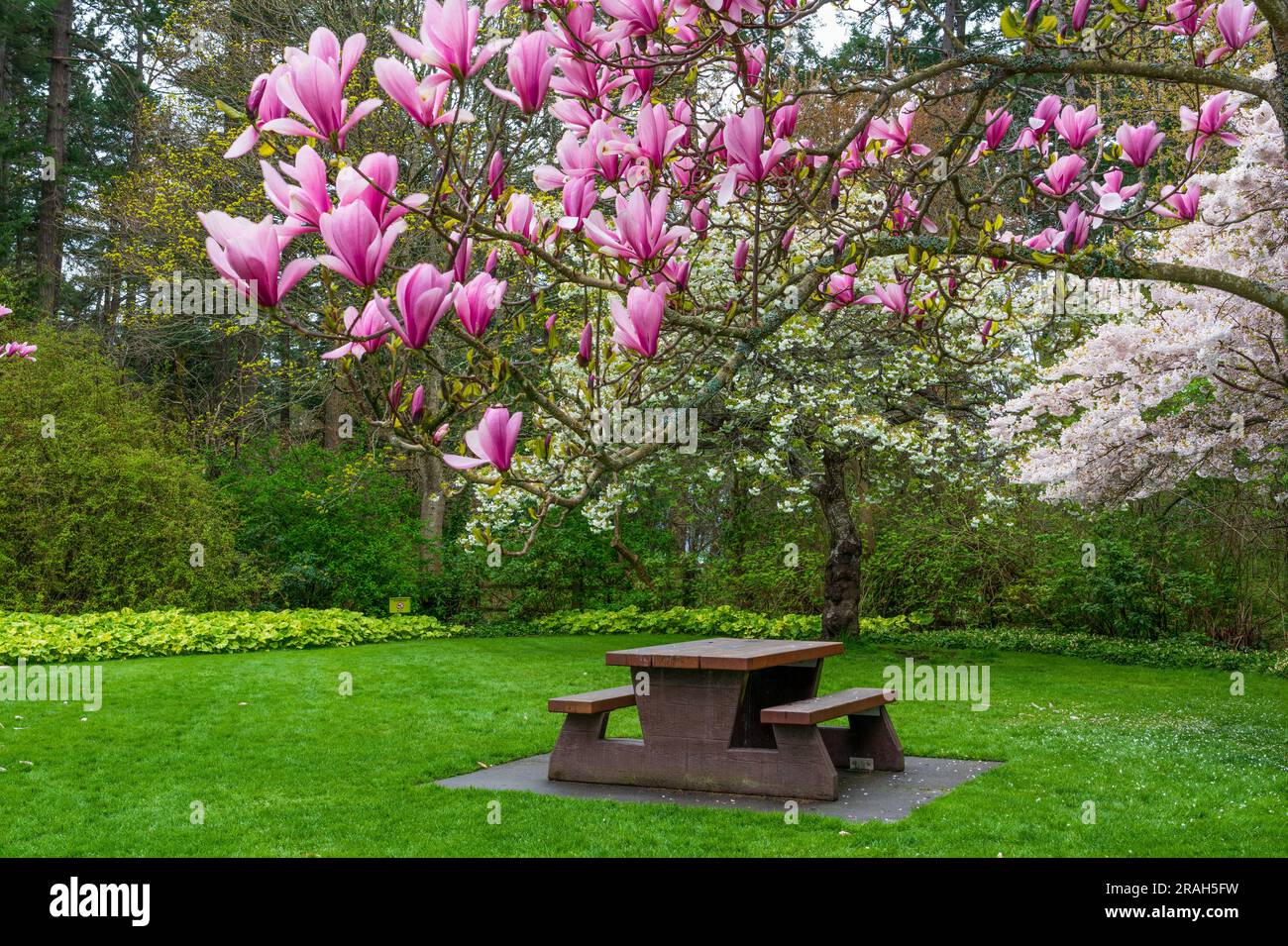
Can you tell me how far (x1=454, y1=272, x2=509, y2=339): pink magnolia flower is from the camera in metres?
1.80

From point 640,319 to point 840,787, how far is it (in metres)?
4.84

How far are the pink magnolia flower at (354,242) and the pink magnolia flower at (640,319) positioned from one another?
1.62 ft

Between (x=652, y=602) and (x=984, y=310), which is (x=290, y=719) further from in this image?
(x=652, y=602)

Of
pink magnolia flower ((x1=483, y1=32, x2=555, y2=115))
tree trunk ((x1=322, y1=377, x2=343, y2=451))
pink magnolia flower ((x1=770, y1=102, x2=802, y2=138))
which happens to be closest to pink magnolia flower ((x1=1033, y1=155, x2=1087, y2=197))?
pink magnolia flower ((x1=770, y1=102, x2=802, y2=138))

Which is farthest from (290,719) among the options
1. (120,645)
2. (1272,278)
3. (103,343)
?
(103,343)

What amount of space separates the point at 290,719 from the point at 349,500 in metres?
7.24

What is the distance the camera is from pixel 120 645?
10945mm

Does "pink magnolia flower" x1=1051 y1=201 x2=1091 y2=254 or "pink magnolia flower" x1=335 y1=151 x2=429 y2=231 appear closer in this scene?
"pink magnolia flower" x1=335 y1=151 x2=429 y2=231

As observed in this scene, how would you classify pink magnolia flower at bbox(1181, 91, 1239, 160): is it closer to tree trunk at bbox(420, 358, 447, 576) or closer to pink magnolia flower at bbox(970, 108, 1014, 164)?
pink magnolia flower at bbox(970, 108, 1014, 164)

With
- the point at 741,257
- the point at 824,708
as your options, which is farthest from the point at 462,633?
the point at 741,257

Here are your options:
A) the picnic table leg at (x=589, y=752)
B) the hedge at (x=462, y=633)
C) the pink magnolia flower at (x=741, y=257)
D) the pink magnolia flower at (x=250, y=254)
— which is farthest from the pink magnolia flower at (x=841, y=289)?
the hedge at (x=462, y=633)

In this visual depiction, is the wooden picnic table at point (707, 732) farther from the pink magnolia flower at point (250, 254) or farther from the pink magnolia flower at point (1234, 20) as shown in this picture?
the pink magnolia flower at point (250, 254)

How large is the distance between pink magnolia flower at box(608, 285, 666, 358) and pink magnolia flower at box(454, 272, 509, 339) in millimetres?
225

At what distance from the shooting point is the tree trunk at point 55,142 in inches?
774
